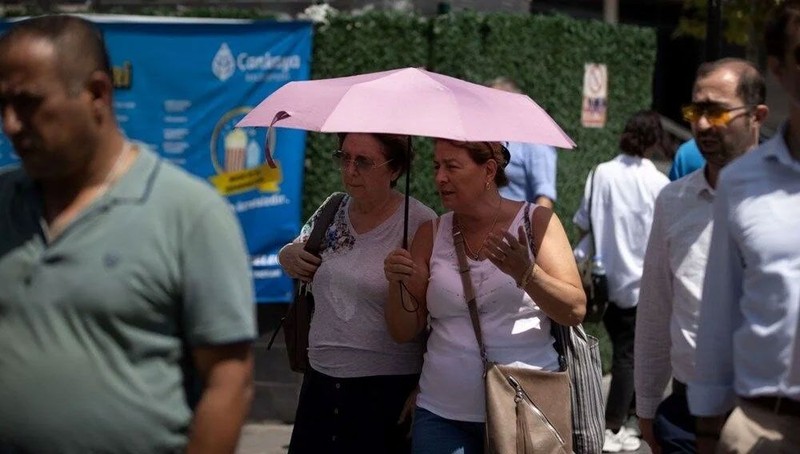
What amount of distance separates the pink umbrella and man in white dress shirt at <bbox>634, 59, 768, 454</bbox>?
1.78ft

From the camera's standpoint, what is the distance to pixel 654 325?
464cm

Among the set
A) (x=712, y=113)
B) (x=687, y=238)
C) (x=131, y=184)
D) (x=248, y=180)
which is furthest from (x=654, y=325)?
(x=248, y=180)

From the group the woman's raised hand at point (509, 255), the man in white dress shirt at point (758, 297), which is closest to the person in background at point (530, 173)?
the woman's raised hand at point (509, 255)

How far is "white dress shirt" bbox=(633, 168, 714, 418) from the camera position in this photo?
4.42 meters

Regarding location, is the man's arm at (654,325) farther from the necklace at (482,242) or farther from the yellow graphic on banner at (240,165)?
the yellow graphic on banner at (240,165)

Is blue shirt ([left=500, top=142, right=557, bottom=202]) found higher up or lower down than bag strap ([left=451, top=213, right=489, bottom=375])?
lower down

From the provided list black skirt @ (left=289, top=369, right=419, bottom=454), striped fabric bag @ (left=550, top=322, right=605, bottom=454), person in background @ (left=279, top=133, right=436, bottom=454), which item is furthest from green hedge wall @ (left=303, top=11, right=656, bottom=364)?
striped fabric bag @ (left=550, top=322, right=605, bottom=454)

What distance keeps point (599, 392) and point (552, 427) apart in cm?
30

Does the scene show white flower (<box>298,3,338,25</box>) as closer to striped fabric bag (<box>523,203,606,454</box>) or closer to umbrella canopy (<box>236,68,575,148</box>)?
umbrella canopy (<box>236,68,575,148</box>)

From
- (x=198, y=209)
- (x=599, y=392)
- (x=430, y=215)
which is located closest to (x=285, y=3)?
(x=430, y=215)

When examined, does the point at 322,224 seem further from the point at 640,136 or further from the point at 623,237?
the point at 640,136

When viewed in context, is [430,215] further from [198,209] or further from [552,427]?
[198,209]

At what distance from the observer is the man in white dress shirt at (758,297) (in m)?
3.27

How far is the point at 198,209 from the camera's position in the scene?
308 cm
